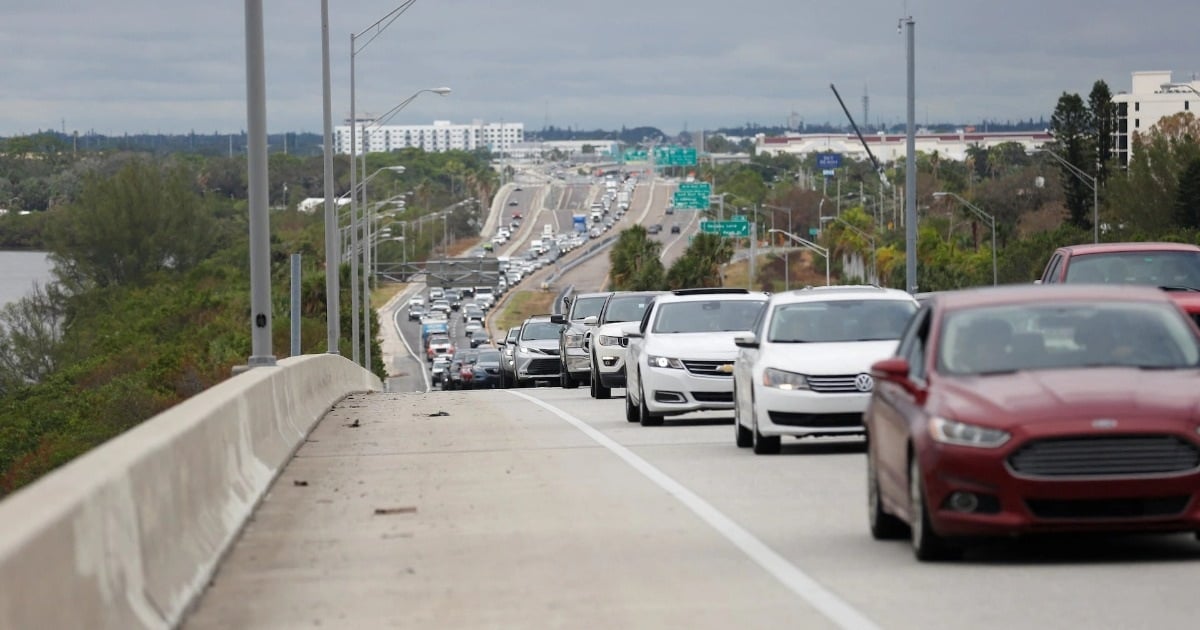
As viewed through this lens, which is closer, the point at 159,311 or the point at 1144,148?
the point at 1144,148

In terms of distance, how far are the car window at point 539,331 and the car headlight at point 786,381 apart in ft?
96.4

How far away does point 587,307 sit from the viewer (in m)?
40.0

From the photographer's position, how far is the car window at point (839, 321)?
64.0 ft

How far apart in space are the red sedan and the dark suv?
1056 inches

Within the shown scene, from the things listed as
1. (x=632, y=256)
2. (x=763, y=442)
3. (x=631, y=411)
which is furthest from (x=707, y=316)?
(x=632, y=256)

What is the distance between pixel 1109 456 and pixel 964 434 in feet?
2.40

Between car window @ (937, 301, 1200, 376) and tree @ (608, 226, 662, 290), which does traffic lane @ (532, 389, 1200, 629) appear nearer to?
car window @ (937, 301, 1200, 376)

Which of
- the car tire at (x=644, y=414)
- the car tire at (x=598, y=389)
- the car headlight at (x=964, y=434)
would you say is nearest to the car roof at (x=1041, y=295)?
the car headlight at (x=964, y=434)

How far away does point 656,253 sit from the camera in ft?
519

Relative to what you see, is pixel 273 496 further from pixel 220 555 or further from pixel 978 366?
pixel 978 366

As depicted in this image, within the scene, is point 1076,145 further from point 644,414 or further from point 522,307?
point 644,414

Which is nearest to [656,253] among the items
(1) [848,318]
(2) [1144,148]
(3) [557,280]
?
(3) [557,280]

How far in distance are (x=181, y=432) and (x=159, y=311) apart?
11585 cm

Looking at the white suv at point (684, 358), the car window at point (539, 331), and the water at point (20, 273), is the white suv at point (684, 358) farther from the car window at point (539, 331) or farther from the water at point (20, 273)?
the water at point (20, 273)
